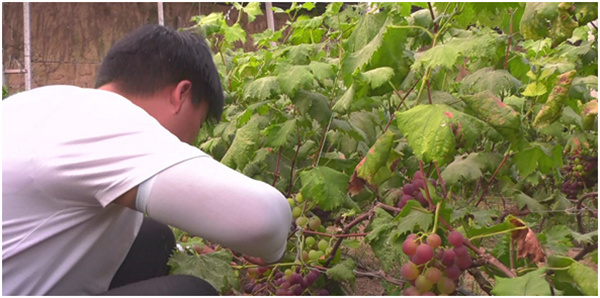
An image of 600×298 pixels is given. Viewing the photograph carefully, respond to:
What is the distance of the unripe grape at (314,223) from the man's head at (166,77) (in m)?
0.61

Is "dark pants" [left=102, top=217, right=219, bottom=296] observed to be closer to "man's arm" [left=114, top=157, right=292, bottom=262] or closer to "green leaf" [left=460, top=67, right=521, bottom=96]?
"man's arm" [left=114, top=157, right=292, bottom=262]

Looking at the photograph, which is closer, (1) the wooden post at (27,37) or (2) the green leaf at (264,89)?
(2) the green leaf at (264,89)

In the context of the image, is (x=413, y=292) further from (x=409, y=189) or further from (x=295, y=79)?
(x=295, y=79)

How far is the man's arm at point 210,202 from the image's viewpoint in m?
1.20

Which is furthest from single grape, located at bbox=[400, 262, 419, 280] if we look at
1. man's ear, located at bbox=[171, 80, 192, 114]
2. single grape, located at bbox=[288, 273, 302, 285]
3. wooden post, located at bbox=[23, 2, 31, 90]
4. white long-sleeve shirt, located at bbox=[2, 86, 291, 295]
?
wooden post, located at bbox=[23, 2, 31, 90]

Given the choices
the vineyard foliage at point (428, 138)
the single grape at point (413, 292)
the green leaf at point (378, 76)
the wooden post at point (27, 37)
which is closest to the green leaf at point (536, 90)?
the vineyard foliage at point (428, 138)

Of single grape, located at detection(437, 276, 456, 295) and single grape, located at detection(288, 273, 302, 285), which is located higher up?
single grape, located at detection(437, 276, 456, 295)

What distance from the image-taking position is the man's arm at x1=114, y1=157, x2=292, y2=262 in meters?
1.20

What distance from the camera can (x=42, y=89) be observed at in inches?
57.3

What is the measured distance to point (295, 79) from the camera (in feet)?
6.61

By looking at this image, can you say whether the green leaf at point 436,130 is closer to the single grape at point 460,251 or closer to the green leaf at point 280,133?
the single grape at point 460,251

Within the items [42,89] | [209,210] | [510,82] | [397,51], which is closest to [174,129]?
[42,89]

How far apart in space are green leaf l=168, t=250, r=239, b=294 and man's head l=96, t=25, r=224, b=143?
439 millimetres

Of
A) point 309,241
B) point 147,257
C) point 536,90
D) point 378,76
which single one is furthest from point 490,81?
point 147,257
